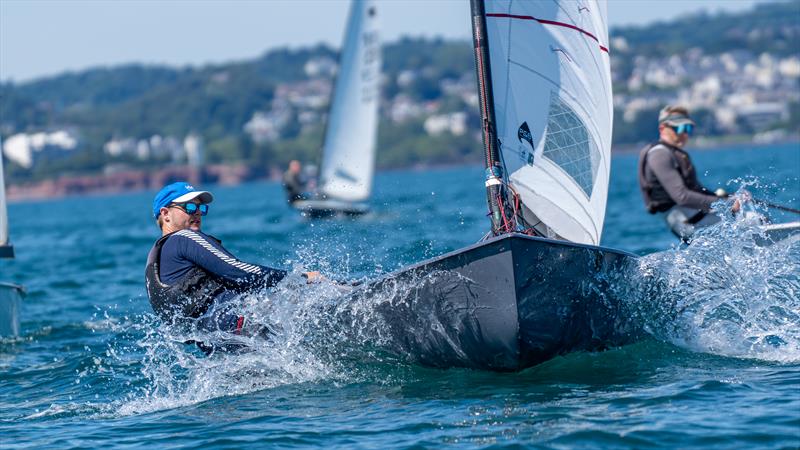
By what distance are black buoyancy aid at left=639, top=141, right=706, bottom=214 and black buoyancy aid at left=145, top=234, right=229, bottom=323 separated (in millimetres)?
4481

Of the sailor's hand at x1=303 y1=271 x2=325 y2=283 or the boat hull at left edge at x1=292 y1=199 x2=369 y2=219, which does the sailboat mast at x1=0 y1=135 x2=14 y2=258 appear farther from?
the boat hull at left edge at x1=292 y1=199 x2=369 y2=219

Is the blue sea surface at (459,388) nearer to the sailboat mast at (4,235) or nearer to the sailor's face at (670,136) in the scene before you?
the sailor's face at (670,136)

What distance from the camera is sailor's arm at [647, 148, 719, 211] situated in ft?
33.1

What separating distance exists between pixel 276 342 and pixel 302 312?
264 mm

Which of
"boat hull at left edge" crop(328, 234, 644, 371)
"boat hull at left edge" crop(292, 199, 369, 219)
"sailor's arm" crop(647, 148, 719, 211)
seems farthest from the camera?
"boat hull at left edge" crop(292, 199, 369, 219)

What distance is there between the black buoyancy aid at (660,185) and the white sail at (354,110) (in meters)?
18.3

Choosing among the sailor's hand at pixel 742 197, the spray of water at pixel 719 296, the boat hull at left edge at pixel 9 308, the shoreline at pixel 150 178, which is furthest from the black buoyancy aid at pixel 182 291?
the shoreline at pixel 150 178

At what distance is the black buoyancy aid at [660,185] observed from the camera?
33.8 feet

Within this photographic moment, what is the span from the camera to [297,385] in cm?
759

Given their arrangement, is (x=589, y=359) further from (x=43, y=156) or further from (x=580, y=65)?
(x=43, y=156)

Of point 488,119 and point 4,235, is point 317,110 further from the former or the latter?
point 488,119

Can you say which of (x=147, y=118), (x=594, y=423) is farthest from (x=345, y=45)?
(x=147, y=118)

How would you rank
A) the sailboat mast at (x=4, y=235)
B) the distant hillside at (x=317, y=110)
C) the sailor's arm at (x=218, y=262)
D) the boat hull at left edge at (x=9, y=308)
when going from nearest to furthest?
the sailor's arm at (x=218, y=262) < the boat hull at left edge at (x=9, y=308) < the sailboat mast at (x=4, y=235) < the distant hillside at (x=317, y=110)

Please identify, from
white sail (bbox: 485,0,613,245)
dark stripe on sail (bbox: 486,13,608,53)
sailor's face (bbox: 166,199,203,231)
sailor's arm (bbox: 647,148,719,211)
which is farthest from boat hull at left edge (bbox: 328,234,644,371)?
sailor's arm (bbox: 647,148,719,211)
